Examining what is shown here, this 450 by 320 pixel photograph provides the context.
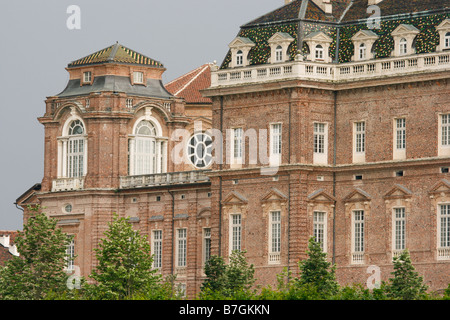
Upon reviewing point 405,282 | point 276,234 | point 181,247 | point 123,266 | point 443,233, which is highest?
point 181,247

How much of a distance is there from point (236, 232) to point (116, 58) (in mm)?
23180

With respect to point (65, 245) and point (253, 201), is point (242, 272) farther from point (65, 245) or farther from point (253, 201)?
point (65, 245)

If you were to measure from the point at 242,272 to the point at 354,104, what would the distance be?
12.0 m

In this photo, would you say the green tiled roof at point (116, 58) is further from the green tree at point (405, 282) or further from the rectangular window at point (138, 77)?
the green tree at point (405, 282)

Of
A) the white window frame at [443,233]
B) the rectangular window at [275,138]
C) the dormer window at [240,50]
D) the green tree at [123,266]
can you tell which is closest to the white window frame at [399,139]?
the white window frame at [443,233]

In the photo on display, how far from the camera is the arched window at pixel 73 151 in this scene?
167 meters

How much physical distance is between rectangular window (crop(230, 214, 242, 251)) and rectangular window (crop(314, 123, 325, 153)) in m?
6.67

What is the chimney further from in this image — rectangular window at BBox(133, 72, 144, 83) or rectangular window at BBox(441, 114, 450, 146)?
rectangular window at BBox(133, 72, 144, 83)

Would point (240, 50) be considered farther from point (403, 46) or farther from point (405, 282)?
point (405, 282)

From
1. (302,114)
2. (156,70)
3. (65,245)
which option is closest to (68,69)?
(156,70)

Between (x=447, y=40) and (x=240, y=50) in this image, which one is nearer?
(x=447, y=40)

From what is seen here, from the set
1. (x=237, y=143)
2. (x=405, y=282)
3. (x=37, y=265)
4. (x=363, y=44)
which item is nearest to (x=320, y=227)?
(x=237, y=143)

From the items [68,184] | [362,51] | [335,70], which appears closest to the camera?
[362,51]

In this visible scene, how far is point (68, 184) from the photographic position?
549 feet
